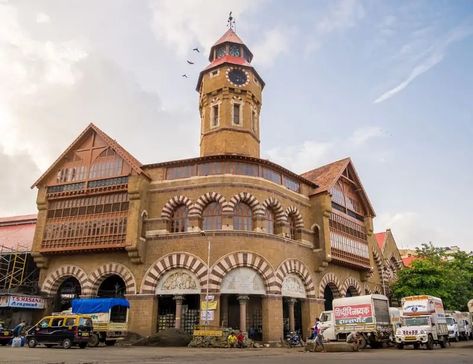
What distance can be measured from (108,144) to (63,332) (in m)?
15.9

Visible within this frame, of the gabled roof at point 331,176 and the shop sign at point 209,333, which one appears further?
the gabled roof at point 331,176

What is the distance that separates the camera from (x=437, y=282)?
1594 inches

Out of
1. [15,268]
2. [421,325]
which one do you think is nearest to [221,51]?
[15,268]

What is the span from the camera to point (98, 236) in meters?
32.4

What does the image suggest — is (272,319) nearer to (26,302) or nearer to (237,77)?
(26,302)

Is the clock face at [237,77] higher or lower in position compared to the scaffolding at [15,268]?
higher

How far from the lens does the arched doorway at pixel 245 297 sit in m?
29.4

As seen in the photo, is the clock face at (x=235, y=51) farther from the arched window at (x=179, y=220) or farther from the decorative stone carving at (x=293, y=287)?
the decorative stone carving at (x=293, y=287)

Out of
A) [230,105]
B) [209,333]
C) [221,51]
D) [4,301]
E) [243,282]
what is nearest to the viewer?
[209,333]

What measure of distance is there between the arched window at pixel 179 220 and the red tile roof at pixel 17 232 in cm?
1468

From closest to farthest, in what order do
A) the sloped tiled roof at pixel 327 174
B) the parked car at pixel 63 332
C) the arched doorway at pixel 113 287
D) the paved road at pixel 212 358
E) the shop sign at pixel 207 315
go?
the paved road at pixel 212 358 → the parked car at pixel 63 332 → the shop sign at pixel 207 315 → the arched doorway at pixel 113 287 → the sloped tiled roof at pixel 327 174

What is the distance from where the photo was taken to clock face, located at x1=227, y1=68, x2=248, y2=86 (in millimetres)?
40062

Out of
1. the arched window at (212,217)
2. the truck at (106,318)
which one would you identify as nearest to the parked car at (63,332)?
the truck at (106,318)

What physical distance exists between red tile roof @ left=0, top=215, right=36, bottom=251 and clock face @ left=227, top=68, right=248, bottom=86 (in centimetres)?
2320
